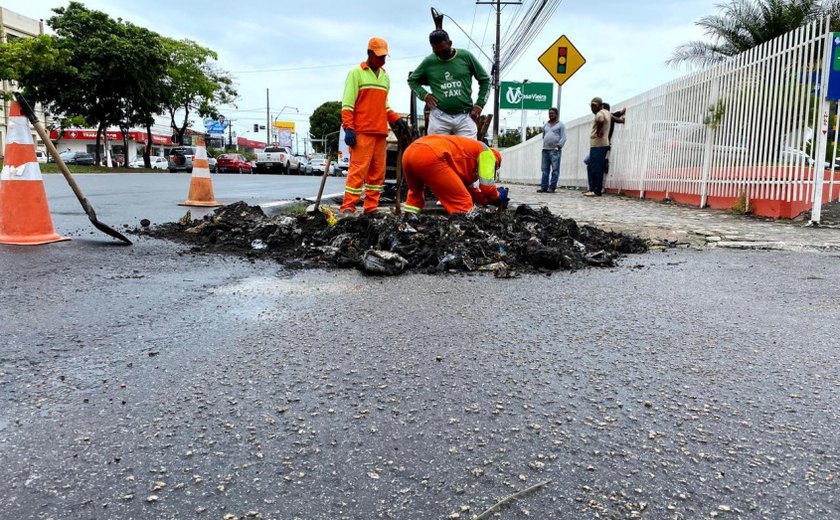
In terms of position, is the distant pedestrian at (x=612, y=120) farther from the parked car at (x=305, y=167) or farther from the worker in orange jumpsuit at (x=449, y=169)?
the parked car at (x=305, y=167)

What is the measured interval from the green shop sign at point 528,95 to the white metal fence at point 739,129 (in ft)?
40.2

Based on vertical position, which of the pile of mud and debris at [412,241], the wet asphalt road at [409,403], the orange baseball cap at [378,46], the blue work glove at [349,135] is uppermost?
the orange baseball cap at [378,46]

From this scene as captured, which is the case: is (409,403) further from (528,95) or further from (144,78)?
(144,78)

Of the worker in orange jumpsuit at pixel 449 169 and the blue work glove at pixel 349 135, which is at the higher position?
the blue work glove at pixel 349 135

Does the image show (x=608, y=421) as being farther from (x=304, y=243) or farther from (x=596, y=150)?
(x=596, y=150)

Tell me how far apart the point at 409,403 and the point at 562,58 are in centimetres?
1204

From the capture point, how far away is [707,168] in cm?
898

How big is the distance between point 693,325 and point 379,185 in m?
4.42

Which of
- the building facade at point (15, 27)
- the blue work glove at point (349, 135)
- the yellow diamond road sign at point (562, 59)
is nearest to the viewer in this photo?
the blue work glove at point (349, 135)

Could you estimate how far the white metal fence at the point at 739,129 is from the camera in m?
6.79

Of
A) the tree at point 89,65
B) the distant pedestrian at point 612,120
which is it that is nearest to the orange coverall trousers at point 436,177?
the distant pedestrian at point 612,120

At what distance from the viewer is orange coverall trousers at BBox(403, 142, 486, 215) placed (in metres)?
5.37

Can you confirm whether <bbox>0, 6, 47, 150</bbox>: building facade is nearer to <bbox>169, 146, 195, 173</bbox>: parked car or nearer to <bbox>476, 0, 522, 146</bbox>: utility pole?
<bbox>169, 146, 195, 173</bbox>: parked car

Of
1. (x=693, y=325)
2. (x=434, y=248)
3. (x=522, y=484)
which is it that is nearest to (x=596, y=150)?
(x=434, y=248)
